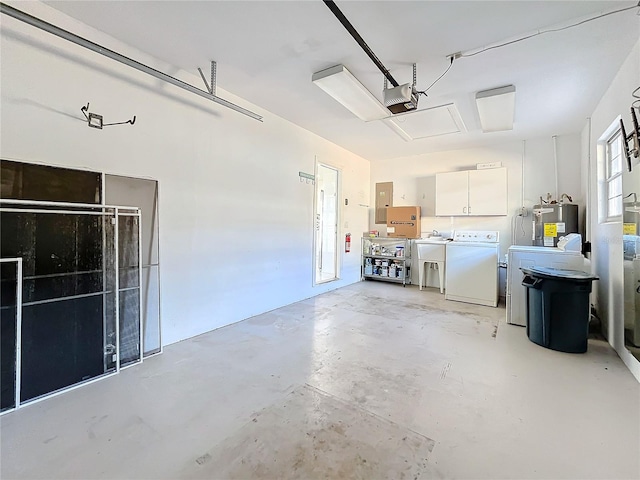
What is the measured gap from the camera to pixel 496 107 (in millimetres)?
3516

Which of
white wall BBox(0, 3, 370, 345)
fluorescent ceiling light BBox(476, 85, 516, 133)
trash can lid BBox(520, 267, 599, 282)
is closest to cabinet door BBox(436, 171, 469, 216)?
fluorescent ceiling light BBox(476, 85, 516, 133)

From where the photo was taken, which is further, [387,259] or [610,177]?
[387,259]

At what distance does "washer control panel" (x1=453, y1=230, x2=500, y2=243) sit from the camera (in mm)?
5328

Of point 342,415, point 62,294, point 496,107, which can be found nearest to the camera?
point 342,415

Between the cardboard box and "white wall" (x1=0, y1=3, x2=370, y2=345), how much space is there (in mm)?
2179

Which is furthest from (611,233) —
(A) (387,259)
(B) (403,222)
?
(A) (387,259)

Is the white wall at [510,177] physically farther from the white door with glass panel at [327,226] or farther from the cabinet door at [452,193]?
the white door with glass panel at [327,226]

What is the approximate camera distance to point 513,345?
3061 mm

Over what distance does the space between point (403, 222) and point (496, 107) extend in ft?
9.58

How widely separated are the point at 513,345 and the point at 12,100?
4.82 meters

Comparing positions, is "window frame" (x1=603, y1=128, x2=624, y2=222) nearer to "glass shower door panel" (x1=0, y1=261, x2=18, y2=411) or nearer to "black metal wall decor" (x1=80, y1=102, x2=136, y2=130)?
"black metal wall decor" (x1=80, y1=102, x2=136, y2=130)

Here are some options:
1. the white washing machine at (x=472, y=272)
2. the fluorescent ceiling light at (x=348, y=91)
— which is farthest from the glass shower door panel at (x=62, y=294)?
the white washing machine at (x=472, y=272)

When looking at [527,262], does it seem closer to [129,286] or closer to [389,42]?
[389,42]

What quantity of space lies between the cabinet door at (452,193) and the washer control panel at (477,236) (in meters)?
0.40
